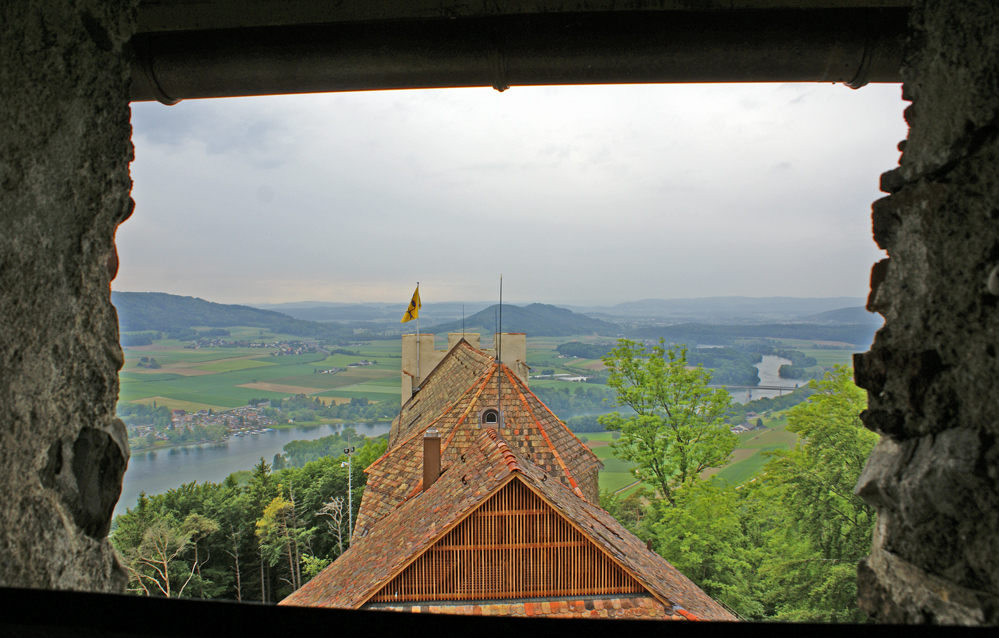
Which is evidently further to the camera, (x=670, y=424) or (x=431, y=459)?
(x=670, y=424)

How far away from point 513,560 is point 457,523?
109 centimetres

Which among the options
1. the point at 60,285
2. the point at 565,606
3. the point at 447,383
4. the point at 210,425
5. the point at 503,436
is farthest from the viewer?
the point at 210,425

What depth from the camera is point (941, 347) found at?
5.73 feet

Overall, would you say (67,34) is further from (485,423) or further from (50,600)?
(485,423)

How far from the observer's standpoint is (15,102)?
191 cm

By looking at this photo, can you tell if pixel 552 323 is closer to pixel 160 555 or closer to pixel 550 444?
pixel 160 555

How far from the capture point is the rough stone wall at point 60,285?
1.79m

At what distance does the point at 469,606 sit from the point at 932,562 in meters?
7.92

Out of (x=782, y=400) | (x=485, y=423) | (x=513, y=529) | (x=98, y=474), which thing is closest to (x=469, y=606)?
(x=513, y=529)

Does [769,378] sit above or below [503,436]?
above

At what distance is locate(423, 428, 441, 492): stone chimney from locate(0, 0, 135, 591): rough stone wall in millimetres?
10191

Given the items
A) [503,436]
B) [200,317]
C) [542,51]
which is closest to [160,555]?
[200,317]

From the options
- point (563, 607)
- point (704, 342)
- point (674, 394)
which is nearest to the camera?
point (563, 607)

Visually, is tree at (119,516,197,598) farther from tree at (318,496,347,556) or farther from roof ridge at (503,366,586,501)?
roof ridge at (503,366,586,501)
